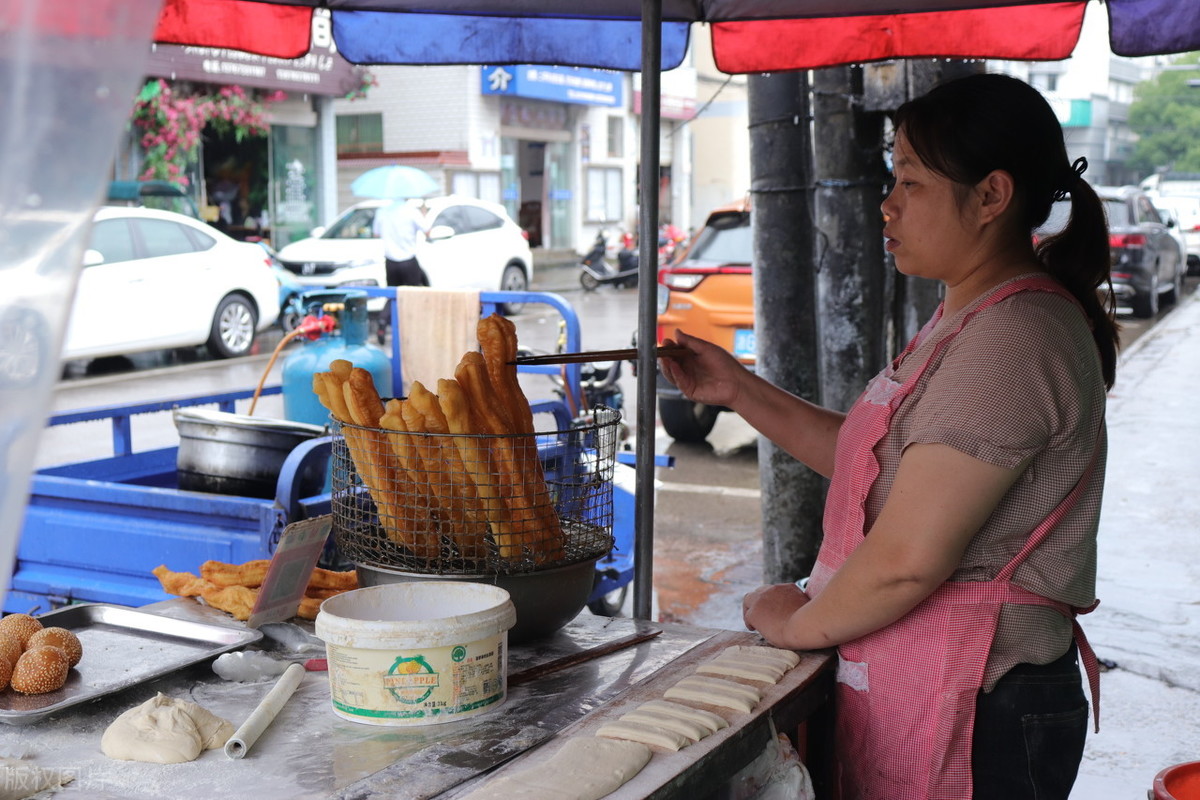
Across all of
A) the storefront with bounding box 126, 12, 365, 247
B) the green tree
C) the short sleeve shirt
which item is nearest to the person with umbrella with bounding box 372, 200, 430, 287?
the storefront with bounding box 126, 12, 365, 247

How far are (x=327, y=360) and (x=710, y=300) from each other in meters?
3.80

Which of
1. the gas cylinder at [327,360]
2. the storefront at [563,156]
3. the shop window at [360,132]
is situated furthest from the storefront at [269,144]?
the gas cylinder at [327,360]

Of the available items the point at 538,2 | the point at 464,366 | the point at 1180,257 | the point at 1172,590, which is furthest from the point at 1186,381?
the point at 464,366

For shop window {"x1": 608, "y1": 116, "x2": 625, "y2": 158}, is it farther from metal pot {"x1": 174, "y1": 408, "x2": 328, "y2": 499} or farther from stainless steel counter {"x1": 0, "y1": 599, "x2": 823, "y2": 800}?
stainless steel counter {"x1": 0, "y1": 599, "x2": 823, "y2": 800}

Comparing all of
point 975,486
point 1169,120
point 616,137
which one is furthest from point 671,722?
point 1169,120

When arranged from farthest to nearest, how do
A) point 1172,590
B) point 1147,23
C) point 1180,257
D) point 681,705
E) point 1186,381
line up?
1. point 1180,257
2. point 1186,381
3. point 1172,590
4. point 1147,23
5. point 681,705

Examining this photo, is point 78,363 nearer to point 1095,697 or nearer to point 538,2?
point 538,2

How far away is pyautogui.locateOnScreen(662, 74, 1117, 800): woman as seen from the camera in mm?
1766

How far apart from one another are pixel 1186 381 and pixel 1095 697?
35.5 feet

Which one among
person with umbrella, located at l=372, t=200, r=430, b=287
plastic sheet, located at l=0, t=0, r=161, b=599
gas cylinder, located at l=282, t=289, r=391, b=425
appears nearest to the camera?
plastic sheet, located at l=0, t=0, r=161, b=599

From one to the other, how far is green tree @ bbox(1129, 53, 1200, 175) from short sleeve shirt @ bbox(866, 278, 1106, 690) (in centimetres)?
5459

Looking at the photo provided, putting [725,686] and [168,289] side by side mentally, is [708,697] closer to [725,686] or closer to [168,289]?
[725,686]

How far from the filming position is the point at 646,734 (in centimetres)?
164

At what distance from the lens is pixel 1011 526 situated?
1.81 metres
